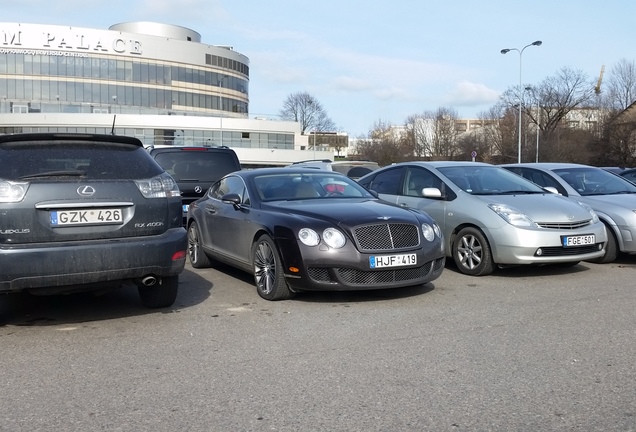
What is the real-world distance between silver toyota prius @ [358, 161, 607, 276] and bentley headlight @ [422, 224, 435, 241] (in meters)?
1.39

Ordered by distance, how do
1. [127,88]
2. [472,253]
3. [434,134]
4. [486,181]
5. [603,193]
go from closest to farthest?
[472,253], [486,181], [603,193], [127,88], [434,134]

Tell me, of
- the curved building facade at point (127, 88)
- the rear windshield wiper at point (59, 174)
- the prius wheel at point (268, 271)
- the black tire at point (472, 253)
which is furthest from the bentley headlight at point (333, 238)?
the curved building facade at point (127, 88)

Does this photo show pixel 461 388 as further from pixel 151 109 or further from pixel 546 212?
pixel 151 109

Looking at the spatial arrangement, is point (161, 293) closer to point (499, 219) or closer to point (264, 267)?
point (264, 267)

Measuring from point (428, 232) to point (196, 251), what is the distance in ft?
12.0

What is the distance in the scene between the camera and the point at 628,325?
18.0 feet

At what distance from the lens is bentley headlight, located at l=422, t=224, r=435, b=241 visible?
21.9 ft

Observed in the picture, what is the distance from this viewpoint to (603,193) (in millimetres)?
9664

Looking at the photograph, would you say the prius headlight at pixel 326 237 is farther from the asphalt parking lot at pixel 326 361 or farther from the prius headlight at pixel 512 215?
the prius headlight at pixel 512 215

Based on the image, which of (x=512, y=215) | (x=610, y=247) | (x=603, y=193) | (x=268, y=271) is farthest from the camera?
(x=603, y=193)

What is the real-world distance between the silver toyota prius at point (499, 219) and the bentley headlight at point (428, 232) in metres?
1.39

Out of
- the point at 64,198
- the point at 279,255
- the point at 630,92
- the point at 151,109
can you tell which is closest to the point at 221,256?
the point at 279,255

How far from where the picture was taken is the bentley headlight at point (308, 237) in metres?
6.27

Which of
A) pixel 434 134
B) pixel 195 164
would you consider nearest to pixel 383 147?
pixel 434 134
